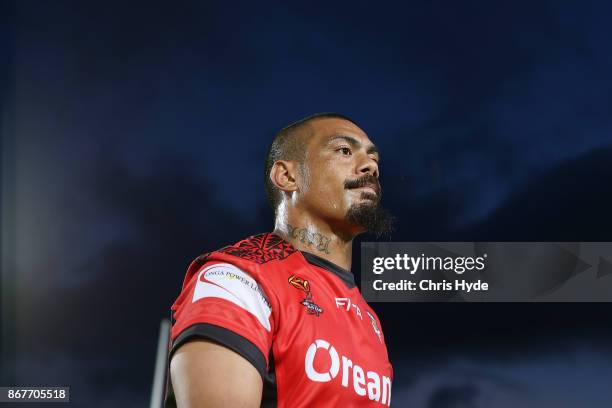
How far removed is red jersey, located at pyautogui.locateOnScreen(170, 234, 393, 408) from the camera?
0.86 m

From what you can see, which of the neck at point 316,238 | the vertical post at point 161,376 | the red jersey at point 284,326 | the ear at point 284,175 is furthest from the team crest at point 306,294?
the vertical post at point 161,376

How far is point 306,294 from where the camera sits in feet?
3.33

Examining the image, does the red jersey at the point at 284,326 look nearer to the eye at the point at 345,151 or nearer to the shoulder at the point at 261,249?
the shoulder at the point at 261,249

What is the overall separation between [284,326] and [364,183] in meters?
0.38

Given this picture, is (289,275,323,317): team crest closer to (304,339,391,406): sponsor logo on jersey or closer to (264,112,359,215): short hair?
(304,339,391,406): sponsor logo on jersey

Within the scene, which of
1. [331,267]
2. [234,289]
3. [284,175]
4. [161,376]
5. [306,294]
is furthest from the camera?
[161,376]

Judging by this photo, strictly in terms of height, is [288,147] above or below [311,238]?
above

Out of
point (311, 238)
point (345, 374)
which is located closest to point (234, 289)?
point (345, 374)

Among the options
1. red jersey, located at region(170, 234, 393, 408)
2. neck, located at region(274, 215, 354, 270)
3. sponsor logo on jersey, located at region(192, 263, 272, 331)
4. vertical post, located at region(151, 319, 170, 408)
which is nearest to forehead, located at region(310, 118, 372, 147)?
neck, located at region(274, 215, 354, 270)

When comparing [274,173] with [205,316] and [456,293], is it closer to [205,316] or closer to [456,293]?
[205,316]

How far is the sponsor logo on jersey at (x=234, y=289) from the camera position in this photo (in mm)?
885

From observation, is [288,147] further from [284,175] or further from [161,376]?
[161,376]

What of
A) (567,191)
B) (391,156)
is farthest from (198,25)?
(567,191)

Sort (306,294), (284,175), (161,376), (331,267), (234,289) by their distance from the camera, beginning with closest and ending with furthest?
(234,289) < (306,294) < (331,267) < (284,175) < (161,376)
